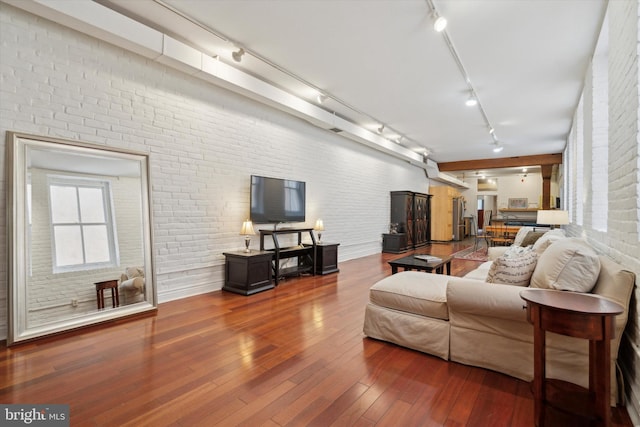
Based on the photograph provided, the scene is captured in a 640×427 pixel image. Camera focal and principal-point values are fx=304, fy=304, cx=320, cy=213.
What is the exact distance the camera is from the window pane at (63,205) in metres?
2.97

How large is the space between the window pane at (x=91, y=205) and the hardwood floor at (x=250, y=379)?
1.14m

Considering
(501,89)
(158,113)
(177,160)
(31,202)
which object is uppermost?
(501,89)

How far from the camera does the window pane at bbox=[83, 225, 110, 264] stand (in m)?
3.19

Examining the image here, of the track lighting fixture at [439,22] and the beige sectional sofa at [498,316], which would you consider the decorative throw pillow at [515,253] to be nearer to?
the beige sectional sofa at [498,316]

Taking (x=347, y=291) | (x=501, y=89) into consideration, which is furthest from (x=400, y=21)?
(x=347, y=291)

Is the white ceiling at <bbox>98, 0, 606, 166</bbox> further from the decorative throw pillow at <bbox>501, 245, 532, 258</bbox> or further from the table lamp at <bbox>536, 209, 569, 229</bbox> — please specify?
the decorative throw pillow at <bbox>501, 245, 532, 258</bbox>

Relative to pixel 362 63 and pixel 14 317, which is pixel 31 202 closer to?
pixel 14 317

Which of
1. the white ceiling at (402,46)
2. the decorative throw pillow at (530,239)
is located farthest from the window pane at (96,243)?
the decorative throw pillow at (530,239)

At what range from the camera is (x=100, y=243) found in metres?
3.26

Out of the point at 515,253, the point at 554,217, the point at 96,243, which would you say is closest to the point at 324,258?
the point at 515,253

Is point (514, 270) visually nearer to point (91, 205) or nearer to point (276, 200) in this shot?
point (276, 200)

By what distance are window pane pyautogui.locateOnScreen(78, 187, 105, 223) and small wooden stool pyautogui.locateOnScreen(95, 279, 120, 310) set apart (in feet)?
2.23

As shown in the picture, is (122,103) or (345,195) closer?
(122,103)

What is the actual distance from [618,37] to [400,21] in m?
1.82
